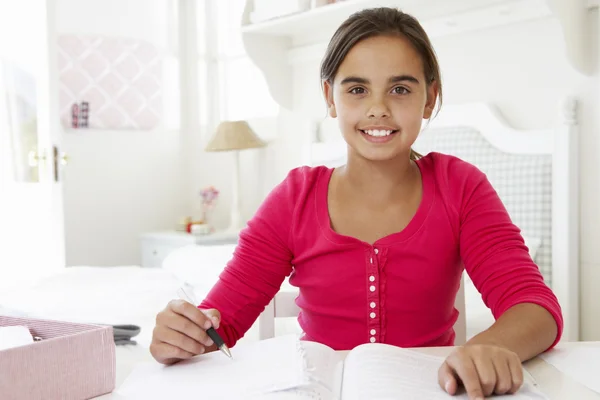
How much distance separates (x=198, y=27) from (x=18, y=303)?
254 cm

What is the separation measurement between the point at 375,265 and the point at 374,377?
377mm

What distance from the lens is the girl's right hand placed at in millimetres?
793

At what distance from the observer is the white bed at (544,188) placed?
1972 mm

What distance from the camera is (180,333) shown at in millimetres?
806

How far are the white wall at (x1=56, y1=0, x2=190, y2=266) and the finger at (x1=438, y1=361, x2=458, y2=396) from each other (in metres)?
3.27

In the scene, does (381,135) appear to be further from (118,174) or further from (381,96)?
(118,174)

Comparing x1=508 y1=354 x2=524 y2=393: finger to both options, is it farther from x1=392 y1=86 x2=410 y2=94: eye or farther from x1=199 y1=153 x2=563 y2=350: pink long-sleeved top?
x1=392 y1=86 x2=410 y2=94: eye

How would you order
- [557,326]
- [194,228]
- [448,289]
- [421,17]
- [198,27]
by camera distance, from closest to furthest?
[557,326], [448,289], [421,17], [194,228], [198,27]

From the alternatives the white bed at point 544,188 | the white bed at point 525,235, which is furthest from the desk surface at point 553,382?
the white bed at point 544,188

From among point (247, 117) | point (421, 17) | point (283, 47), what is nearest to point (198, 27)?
point (247, 117)

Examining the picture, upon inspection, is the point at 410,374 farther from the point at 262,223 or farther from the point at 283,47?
the point at 283,47

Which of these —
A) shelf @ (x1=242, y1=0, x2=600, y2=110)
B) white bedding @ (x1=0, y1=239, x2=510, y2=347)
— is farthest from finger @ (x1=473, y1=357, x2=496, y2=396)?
shelf @ (x1=242, y1=0, x2=600, y2=110)

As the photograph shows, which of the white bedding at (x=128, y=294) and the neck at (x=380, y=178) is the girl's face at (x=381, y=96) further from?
the white bedding at (x=128, y=294)

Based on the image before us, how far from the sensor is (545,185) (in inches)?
79.4
